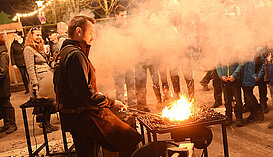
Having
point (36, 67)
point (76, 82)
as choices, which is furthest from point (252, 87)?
point (36, 67)

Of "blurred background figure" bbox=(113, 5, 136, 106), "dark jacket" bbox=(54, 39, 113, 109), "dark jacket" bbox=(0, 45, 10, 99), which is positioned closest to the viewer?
"dark jacket" bbox=(54, 39, 113, 109)

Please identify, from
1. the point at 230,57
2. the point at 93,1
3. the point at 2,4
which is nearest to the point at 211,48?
the point at 230,57

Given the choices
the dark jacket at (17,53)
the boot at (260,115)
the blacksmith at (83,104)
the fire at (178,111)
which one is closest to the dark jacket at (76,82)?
the blacksmith at (83,104)

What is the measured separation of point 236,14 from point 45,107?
3.54 metres

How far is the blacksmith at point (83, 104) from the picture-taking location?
2850 mm

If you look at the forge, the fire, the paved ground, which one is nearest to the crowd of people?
the paved ground

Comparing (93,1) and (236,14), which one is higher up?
(93,1)

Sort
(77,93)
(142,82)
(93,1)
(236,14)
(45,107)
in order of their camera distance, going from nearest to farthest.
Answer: (77,93) → (45,107) → (236,14) → (142,82) → (93,1)

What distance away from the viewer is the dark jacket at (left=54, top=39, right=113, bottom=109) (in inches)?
111

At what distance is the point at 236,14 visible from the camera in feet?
15.9

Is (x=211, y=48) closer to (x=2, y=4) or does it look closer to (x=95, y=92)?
(x=95, y=92)

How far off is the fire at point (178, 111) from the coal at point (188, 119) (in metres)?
0.07

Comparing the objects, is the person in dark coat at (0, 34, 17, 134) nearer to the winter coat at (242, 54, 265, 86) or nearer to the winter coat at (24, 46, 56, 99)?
the winter coat at (24, 46, 56, 99)

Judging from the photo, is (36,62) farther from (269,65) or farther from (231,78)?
(269,65)
